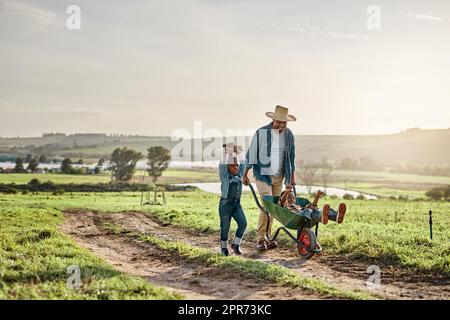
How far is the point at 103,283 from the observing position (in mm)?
6984

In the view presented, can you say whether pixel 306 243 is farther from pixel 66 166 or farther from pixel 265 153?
pixel 66 166

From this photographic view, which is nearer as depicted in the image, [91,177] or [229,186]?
[229,186]

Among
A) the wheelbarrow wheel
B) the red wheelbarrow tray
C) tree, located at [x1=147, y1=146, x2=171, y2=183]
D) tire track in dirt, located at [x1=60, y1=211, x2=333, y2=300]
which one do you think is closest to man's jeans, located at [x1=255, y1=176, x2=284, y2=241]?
the red wheelbarrow tray

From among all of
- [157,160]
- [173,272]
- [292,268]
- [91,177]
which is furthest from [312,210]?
[157,160]

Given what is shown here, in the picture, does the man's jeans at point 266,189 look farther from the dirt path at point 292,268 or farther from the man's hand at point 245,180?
the dirt path at point 292,268

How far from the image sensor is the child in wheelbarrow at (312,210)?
8.23 meters

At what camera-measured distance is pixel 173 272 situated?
8453 millimetres

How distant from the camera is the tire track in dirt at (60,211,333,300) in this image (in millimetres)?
6852

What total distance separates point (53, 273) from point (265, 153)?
446 cm

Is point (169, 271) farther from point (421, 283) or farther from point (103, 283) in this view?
point (421, 283)

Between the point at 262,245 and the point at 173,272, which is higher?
the point at 262,245

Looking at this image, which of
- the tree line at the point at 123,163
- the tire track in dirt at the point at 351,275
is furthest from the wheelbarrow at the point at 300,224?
the tree line at the point at 123,163
